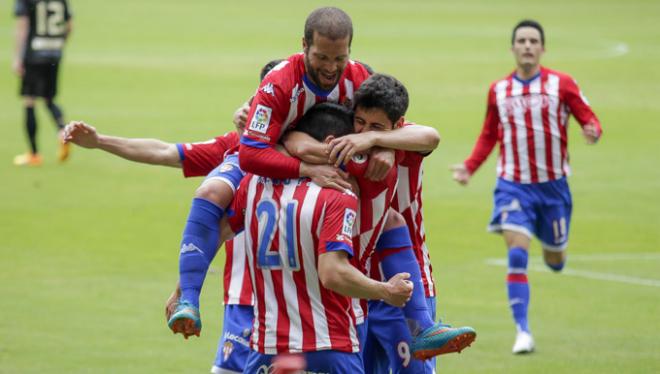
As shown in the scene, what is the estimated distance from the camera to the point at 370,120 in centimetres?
593

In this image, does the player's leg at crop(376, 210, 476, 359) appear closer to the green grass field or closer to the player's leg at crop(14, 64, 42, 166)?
the green grass field

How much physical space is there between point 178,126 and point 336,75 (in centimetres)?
1754

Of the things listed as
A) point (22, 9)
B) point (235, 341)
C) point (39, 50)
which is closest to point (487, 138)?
point (235, 341)

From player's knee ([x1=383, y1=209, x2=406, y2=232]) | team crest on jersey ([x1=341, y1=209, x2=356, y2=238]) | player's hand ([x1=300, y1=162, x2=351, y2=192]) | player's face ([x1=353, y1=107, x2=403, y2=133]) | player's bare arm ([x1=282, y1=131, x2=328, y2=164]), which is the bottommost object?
player's knee ([x1=383, y1=209, x2=406, y2=232])

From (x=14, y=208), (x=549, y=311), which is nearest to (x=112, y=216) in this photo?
(x=14, y=208)

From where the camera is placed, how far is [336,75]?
599 centimetres

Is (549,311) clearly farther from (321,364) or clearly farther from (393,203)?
(321,364)

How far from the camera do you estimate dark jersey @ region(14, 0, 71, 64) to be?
19422mm

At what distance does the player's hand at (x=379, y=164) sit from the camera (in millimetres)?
5789

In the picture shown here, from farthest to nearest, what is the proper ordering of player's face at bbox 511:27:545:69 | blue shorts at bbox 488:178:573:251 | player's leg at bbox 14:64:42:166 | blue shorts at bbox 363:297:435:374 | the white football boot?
player's leg at bbox 14:64:42:166 < player's face at bbox 511:27:545:69 < blue shorts at bbox 488:178:573:251 < the white football boot < blue shorts at bbox 363:297:435:374

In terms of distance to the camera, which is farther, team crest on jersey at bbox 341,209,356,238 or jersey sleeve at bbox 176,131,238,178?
jersey sleeve at bbox 176,131,238,178

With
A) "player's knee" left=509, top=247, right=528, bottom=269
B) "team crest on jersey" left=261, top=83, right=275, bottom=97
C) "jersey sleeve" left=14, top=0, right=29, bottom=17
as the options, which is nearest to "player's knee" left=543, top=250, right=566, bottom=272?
"player's knee" left=509, top=247, right=528, bottom=269

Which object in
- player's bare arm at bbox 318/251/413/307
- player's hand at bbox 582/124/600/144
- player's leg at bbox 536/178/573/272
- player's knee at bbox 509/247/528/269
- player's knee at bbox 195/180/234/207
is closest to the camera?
player's bare arm at bbox 318/251/413/307

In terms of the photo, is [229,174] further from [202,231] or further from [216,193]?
[202,231]
